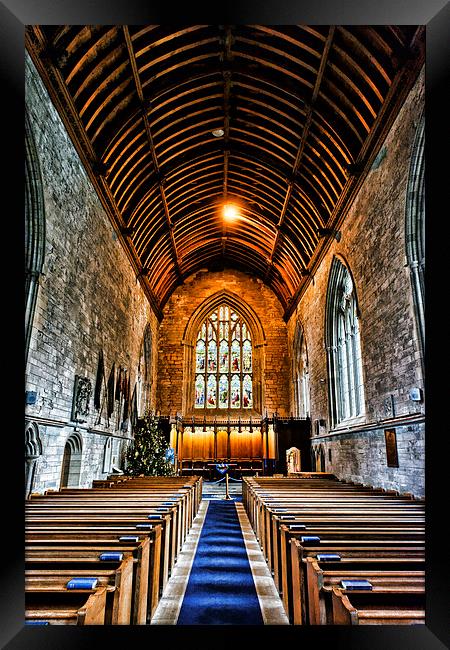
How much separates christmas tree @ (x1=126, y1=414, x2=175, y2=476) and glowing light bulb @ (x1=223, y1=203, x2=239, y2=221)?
7534mm

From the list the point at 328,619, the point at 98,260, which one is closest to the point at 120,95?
the point at 98,260

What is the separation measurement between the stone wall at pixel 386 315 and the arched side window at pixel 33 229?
578 centimetres

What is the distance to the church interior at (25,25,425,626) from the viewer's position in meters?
3.09

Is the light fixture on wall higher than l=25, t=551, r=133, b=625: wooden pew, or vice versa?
the light fixture on wall

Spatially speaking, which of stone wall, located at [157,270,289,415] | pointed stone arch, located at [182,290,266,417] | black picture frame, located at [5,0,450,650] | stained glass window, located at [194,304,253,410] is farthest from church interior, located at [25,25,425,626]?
stained glass window, located at [194,304,253,410]

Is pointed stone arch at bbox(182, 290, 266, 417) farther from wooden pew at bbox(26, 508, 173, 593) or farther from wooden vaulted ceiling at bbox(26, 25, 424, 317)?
wooden pew at bbox(26, 508, 173, 593)

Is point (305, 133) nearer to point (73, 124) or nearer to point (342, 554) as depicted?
point (73, 124)

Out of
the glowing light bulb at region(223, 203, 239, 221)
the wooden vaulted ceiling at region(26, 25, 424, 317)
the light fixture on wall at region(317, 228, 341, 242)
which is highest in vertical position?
the glowing light bulb at region(223, 203, 239, 221)

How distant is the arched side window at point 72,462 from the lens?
880 centimetres

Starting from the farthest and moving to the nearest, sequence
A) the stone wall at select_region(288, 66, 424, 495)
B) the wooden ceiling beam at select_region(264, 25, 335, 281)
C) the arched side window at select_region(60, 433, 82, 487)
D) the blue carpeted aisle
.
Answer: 1. the arched side window at select_region(60, 433, 82, 487)
2. the wooden ceiling beam at select_region(264, 25, 335, 281)
3. the stone wall at select_region(288, 66, 424, 495)
4. the blue carpeted aisle

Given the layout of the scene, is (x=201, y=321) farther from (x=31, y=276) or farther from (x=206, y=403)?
(x=31, y=276)

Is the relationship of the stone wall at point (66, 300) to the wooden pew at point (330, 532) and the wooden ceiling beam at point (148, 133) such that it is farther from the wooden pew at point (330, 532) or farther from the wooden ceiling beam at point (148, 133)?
the wooden pew at point (330, 532)

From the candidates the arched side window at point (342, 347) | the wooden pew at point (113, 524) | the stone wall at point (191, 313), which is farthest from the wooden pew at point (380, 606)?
the stone wall at point (191, 313)
